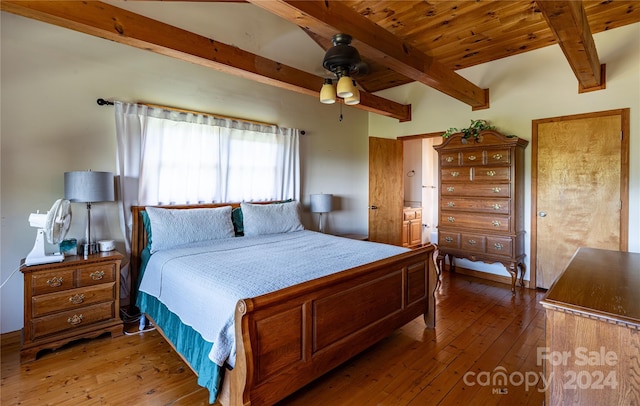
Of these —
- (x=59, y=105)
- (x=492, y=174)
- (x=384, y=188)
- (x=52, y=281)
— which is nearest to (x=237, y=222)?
(x=52, y=281)

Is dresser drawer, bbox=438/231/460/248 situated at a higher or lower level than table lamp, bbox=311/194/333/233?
lower

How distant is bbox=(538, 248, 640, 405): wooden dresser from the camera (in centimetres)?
108

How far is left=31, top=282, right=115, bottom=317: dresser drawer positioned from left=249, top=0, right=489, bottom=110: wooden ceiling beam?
2.40m

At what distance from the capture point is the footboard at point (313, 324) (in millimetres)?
1514

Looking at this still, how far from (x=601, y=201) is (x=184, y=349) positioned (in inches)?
166

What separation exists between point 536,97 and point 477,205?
4.77ft

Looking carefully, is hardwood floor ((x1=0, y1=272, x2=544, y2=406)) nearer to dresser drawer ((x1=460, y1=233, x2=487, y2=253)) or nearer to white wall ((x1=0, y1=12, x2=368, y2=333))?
white wall ((x1=0, y1=12, x2=368, y2=333))

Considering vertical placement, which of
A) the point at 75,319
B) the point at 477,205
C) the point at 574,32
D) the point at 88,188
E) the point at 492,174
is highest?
the point at 574,32

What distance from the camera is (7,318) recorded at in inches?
98.0

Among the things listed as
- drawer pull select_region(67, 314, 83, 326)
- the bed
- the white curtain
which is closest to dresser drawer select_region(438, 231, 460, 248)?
the bed

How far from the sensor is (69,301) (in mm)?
2367

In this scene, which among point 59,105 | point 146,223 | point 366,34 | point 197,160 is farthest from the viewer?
point 197,160

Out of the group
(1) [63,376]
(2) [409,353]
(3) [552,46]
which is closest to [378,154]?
(3) [552,46]

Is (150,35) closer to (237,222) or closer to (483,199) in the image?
(237,222)
